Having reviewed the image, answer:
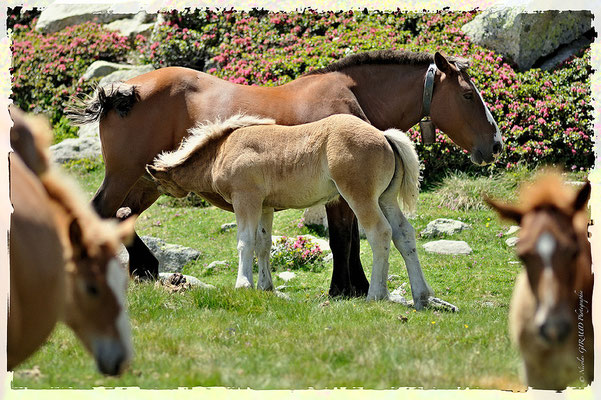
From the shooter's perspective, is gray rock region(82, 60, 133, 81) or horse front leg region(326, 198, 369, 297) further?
gray rock region(82, 60, 133, 81)

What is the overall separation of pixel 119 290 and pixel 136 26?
1526 cm

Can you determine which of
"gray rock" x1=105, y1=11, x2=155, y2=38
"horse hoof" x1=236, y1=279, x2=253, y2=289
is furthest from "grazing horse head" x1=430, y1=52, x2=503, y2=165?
"gray rock" x1=105, y1=11, x2=155, y2=38

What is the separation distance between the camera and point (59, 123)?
59.3 feet

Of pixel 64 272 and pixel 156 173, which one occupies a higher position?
pixel 64 272

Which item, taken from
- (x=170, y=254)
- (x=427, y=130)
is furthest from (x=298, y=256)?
(x=427, y=130)

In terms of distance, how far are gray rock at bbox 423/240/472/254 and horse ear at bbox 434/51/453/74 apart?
342 centimetres

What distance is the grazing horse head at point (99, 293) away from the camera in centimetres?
344

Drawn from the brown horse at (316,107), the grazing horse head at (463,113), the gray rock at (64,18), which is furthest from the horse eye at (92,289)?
the gray rock at (64,18)

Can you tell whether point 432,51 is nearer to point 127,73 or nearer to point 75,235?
point 127,73

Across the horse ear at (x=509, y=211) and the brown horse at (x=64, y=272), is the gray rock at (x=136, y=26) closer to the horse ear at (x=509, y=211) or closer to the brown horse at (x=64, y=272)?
the brown horse at (x=64, y=272)

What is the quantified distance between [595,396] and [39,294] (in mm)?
2920

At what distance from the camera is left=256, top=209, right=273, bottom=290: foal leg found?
781 centimetres

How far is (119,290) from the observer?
3.52 meters

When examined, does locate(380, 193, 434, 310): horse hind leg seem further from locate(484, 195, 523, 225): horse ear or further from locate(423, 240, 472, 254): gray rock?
locate(484, 195, 523, 225): horse ear
